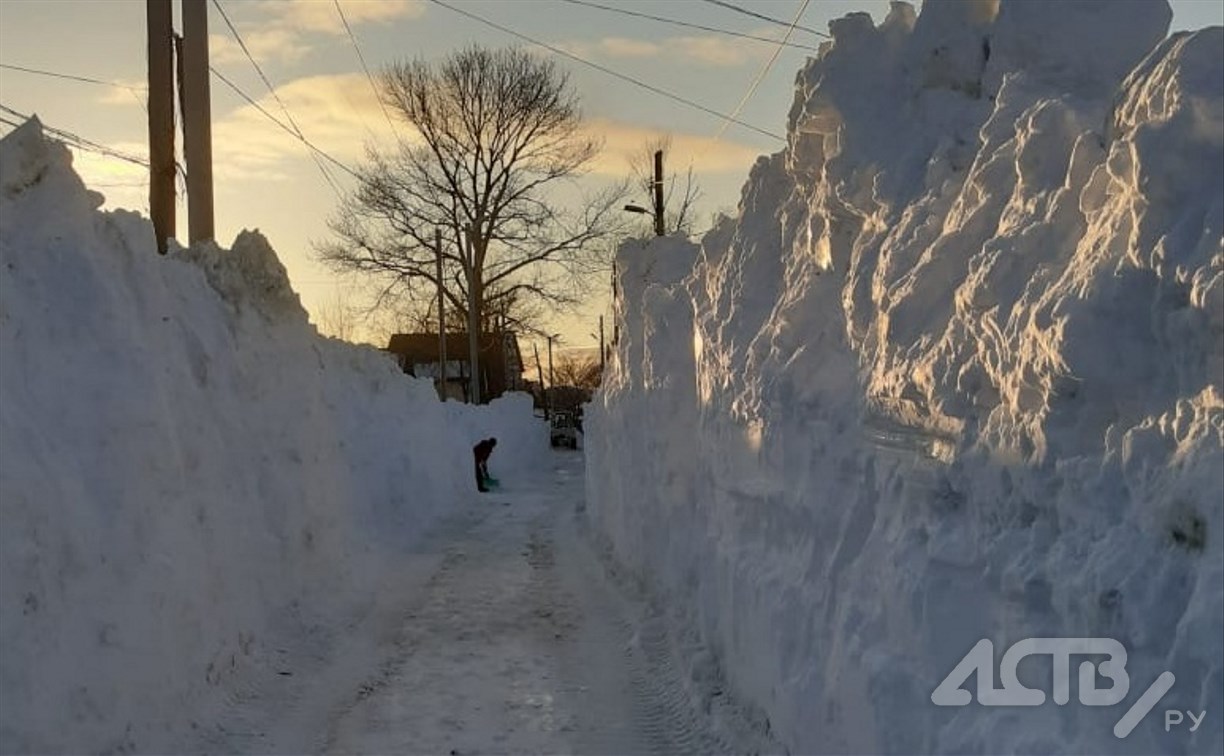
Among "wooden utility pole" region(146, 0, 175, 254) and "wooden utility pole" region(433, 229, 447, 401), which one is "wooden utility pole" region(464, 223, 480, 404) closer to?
"wooden utility pole" region(433, 229, 447, 401)

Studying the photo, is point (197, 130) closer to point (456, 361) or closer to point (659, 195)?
point (659, 195)

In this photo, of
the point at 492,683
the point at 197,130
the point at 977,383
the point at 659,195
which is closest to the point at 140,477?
the point at 492,683

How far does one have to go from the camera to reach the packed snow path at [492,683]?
7.20 metres

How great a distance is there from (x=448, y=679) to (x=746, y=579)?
2573 millimetres

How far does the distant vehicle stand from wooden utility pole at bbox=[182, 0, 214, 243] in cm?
4618

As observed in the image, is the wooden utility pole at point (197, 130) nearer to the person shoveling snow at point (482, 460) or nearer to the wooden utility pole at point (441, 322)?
the person shoveling snow at point (482, 460)

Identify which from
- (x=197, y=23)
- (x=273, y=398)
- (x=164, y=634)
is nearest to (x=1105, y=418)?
(x=164, y=634)

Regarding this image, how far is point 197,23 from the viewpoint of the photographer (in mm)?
13672

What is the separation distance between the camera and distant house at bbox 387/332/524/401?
214 ft

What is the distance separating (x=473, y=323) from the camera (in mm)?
42594

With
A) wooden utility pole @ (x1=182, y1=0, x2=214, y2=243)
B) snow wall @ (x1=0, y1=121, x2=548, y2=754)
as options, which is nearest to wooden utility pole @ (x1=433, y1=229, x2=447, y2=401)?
wooden utility pole @ (x1=182, y1=0, x2=214, y2=243)

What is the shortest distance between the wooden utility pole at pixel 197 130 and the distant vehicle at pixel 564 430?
46177 millimetres

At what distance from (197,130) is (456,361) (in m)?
53.8

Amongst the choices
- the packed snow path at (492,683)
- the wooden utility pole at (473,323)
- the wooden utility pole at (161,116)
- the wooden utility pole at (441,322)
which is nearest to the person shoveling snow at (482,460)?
the wooden utility pole at (441,322)
